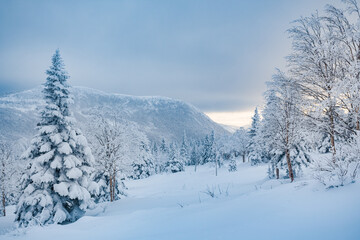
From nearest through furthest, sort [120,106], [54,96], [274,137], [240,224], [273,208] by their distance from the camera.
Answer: [240,224] → [273,208] → [54,96] → [274,137] → [120,106]

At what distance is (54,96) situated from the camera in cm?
1281

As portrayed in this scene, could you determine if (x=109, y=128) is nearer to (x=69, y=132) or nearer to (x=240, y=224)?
(x=69, y=132)

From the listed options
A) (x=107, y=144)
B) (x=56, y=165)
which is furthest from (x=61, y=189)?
(x=107, y=144)

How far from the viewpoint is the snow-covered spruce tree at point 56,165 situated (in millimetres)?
11578

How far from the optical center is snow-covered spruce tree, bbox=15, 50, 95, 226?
1158 cm

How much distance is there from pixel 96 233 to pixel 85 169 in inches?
355

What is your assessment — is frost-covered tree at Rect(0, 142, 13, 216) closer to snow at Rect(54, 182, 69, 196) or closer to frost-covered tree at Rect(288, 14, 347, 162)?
snow at Rect(54, 182, 69, 196)

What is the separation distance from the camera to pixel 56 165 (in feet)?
39.3

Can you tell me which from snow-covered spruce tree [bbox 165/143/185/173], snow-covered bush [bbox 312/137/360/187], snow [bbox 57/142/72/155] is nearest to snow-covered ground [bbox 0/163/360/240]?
snow-covered bush [bbox 312/137/360/187]

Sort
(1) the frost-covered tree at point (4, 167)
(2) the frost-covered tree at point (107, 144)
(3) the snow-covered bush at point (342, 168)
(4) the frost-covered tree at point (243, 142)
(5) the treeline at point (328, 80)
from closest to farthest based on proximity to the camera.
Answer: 1. (3) the snow-covered bush at point (342, 168)
2. (5) the treeline at point (328, 80)
3. (2) the frost-covered tree at point (107, 144)
4. (1) the frost-covered tree at point (4, 167)
5. (4) the frost-covered tree at point (243, 142)

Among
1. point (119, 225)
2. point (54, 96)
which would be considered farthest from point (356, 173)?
point (54, 96)

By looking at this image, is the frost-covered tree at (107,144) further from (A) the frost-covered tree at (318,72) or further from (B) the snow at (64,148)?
(A) the frost-covered tree at (318,72)

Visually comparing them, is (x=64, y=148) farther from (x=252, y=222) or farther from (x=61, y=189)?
(x=252, y=222)

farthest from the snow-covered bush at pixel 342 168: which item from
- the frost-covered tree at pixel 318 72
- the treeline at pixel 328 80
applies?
the frost-covered tree at pixel 318 72
